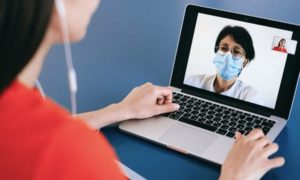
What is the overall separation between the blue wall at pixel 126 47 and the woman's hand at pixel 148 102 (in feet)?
0.30

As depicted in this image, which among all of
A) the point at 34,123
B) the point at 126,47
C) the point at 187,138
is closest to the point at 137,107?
the point at 187,138

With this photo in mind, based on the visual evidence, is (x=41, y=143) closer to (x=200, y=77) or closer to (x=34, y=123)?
(x=34, y=123)

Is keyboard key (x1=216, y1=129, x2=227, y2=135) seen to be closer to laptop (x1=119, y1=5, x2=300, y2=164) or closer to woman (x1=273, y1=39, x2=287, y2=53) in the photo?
laptop (x1=119, y1=5, x2=300, y2=164)

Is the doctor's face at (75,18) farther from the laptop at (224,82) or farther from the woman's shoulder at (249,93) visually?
the woman's shoulder at (249,93)

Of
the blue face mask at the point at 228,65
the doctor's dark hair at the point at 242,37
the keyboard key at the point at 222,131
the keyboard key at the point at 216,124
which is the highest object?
the doctor's dark hair at the point at 242,37

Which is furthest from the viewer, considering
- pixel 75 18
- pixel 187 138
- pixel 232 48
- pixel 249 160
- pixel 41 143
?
pixel 232 48

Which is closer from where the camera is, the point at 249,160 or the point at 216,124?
the point at 249,160

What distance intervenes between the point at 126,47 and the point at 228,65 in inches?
15.2

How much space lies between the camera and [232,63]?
1145 millimetres

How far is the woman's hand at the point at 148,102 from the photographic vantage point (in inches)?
43.9

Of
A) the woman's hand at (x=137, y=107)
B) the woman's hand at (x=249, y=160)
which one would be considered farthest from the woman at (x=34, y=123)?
the woman's hand at (x=137, y=107)

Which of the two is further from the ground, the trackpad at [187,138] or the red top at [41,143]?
the red top at [41,143]

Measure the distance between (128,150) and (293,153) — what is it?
0.35 m

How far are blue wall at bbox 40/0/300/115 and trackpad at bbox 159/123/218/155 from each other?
214 millimetres
